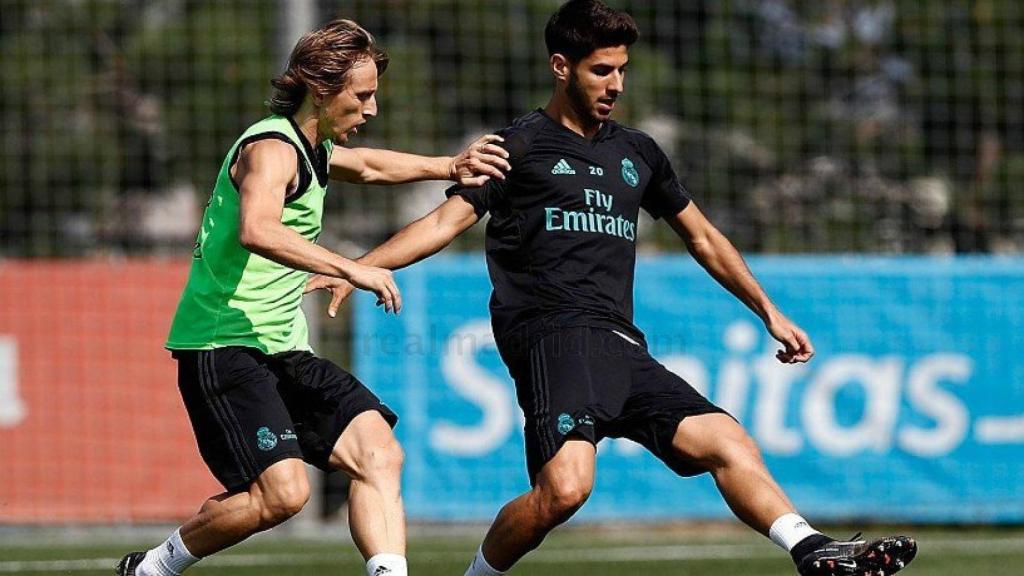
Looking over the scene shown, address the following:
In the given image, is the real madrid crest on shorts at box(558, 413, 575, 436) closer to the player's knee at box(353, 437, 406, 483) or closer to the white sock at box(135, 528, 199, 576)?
the player's knee at box(353, 437, 406, 483)

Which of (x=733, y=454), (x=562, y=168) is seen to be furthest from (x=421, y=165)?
(x=733, y=454)

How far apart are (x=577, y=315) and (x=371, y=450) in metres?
0.94

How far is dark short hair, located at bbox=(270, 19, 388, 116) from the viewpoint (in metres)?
5.86

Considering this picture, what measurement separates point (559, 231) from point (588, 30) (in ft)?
2.52

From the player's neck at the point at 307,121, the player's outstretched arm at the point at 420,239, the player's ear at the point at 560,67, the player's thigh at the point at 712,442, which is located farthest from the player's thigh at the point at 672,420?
the player's neck at the point at 307,121

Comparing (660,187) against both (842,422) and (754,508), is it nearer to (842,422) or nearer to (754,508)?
(754,508)

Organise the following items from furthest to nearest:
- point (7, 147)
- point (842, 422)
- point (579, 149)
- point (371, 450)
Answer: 1. point (7, 147)
2. point (842, 422)
3. point (579, 149)
4. point (371, 450)

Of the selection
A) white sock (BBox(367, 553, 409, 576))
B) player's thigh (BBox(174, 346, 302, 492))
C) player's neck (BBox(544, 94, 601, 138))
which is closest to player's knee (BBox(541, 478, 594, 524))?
white sock (BBox(367, 553, 409, 576))

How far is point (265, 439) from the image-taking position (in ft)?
18.9

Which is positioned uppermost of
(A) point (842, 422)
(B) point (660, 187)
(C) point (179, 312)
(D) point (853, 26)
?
(D) point (853, 26)

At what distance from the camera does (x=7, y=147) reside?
14.1 m

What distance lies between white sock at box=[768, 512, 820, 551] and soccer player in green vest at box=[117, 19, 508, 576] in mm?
1320

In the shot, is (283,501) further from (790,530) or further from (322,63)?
(790,530)

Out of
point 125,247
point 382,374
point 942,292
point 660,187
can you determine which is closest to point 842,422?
point 942,292
